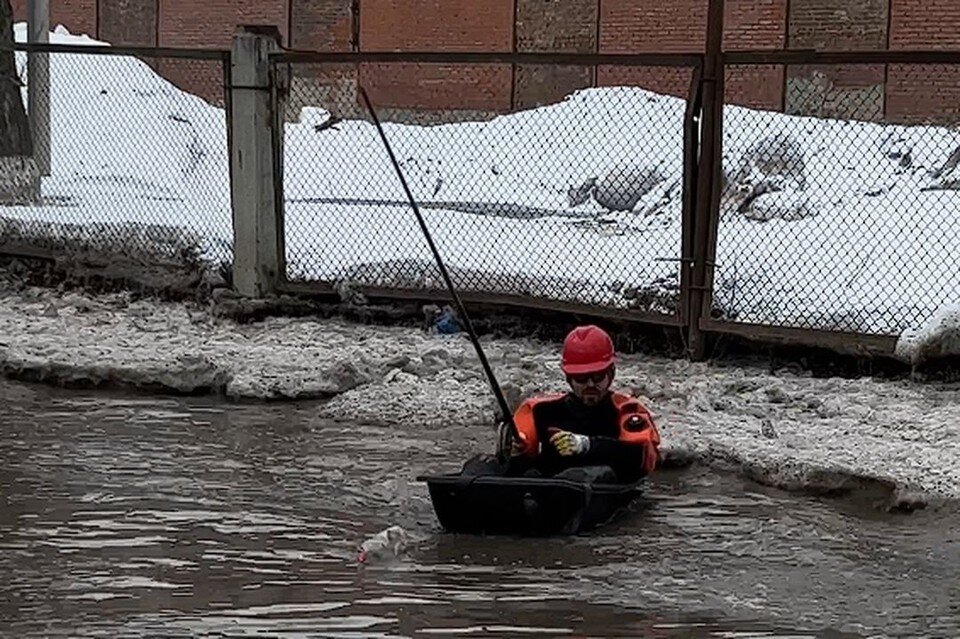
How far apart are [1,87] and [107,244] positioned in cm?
271

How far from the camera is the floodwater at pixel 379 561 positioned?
5.89m

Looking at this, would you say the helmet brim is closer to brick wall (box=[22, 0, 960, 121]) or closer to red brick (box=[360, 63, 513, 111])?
brick wall (box=[22, 0, 960, 121])

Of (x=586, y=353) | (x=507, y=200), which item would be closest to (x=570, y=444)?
(x=586, y=353)

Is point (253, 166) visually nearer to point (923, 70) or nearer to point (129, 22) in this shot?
point (923, 70)

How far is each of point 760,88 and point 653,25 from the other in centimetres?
272

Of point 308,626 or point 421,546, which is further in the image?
point 421,546

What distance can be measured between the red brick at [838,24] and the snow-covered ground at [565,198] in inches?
342

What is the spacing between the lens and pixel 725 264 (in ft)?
37.1

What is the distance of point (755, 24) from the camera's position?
27.5 meters

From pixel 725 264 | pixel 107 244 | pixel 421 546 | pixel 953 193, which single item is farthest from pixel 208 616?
pixel 953 193

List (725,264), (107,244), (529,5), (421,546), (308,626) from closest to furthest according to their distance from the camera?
(308,626), (421,546), (725,264), (107,244), (529,5)

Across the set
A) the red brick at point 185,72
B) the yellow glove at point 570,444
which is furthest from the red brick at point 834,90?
the yellow glove at point 570,444

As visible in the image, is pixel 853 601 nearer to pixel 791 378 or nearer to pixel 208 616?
pixel 208 616

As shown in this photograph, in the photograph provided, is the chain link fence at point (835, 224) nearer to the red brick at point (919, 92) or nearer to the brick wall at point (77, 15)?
the red brick at point (919, 92)
